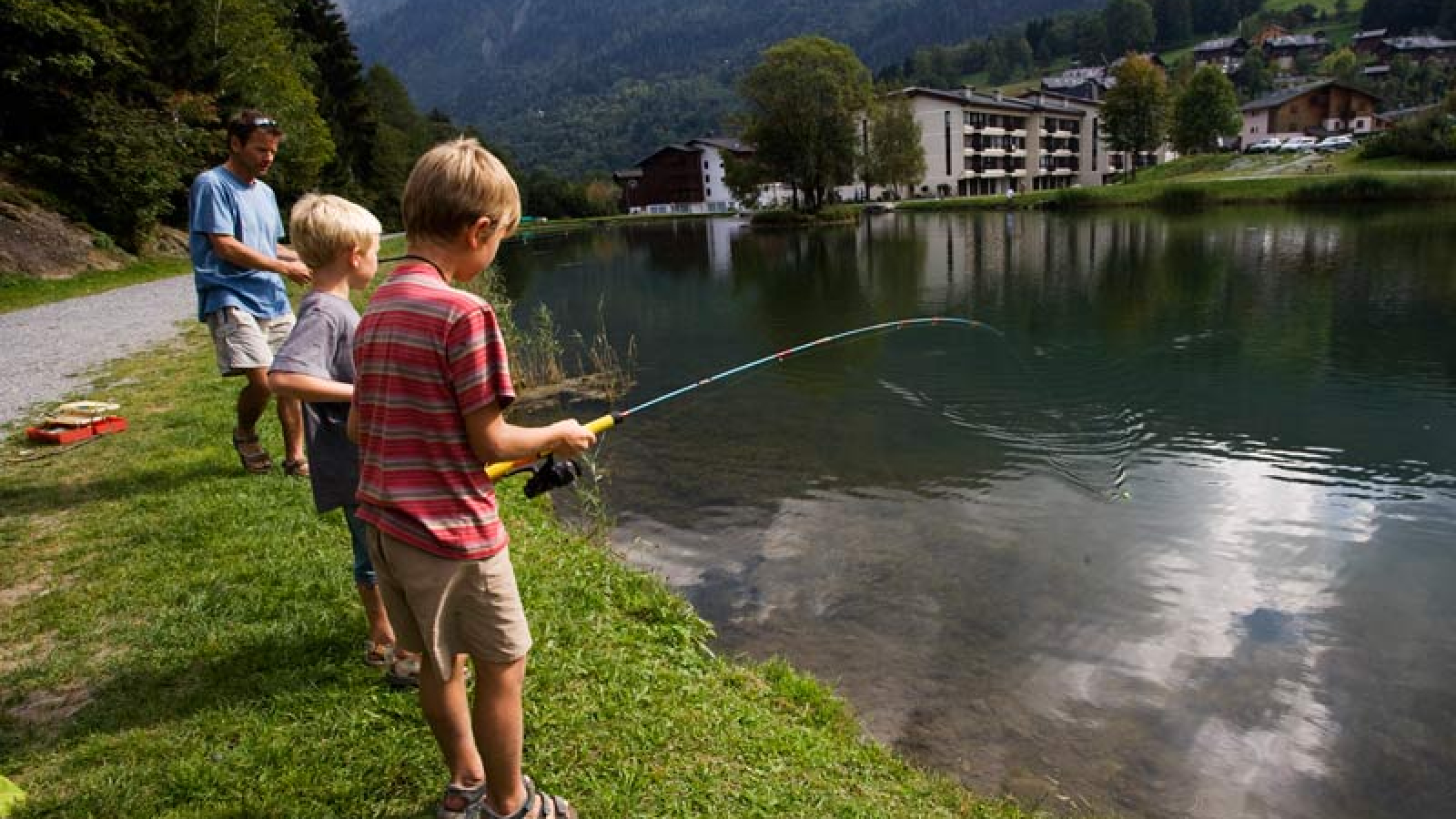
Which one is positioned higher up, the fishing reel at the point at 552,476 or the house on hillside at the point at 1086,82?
the house on hillside at the point at 1086,82

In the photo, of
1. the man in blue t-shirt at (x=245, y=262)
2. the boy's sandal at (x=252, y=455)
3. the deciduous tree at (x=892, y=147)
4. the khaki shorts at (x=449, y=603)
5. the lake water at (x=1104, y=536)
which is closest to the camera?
the khaki shorts at (x=449, y=603)

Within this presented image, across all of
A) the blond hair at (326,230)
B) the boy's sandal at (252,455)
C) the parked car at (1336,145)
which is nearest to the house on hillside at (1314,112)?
the parked car at (1336,145)

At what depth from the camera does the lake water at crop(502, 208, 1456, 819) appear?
14.9 feet

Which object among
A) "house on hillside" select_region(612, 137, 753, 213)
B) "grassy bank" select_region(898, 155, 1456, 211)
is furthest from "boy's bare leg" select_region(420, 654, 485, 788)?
"house on hillside" select_region(612, 137, 753, 213)

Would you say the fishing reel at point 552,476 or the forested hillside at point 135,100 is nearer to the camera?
the fishing reel at point 552,476

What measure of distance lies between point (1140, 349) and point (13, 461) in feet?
48.4

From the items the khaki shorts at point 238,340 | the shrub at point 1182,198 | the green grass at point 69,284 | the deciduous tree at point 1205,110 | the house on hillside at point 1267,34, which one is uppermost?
the house on hillside at point 1267,34

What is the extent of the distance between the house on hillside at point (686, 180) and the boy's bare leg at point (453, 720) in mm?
115676

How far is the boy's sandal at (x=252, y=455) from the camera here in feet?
19.8

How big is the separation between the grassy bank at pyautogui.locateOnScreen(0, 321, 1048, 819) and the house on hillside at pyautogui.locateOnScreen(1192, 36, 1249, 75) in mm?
168381

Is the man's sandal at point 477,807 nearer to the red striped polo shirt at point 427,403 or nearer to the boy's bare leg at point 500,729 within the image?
the boy's bare leg at point 500,729

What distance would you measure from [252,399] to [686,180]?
119 meters

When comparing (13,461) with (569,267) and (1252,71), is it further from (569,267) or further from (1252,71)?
(1252,71)

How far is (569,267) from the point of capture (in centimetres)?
3619
